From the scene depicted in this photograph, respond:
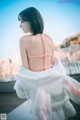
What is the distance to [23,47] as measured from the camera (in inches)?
84.9

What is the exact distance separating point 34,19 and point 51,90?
24.1 inches

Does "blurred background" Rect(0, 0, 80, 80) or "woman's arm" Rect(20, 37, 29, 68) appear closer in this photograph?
"woman's arm" Rect(20, 37, 29, 68)

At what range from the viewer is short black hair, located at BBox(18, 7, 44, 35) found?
2191 mm

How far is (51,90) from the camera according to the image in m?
2.14

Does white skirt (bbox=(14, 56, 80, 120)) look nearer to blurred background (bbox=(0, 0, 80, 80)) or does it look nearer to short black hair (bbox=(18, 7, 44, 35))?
blurred background (bbox=(0, 0, 80, 80))

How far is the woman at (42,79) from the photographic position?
2.11 m

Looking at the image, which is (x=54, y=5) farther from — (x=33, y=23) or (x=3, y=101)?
(x=3, y=101)

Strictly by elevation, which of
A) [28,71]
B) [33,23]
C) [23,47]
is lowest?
[28,71]

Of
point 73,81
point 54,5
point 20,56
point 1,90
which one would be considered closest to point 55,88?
point 73,81

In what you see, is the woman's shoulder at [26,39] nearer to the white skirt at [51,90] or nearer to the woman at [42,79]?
the woman at [42,79]

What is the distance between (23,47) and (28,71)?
203 mm

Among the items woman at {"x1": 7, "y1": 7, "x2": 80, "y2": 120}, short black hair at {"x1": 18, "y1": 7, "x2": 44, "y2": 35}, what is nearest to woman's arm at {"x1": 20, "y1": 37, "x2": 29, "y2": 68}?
woman at {"x1": 7, "y1": 7, "x2": 80, "y2": 120}

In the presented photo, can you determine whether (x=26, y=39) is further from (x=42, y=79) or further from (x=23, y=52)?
(x=42, y=79)

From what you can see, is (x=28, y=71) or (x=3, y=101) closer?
(x=28, y=71)
